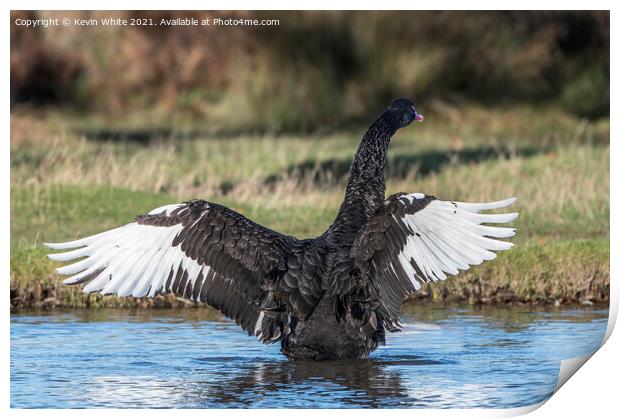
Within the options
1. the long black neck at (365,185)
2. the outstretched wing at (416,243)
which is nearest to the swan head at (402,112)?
the long black neck at (365,185)

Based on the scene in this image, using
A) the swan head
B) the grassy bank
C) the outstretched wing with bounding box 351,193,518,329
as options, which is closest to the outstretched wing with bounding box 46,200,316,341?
the outstretched wing with bounding box 351,193,518,329

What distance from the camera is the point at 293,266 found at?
7.50m

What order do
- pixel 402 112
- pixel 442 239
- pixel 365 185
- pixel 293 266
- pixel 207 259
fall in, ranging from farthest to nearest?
pixel 402 112, pixel 365 185, pixel 207 259, pixel 293 266, pixel 442 239

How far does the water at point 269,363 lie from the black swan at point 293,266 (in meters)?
0.29

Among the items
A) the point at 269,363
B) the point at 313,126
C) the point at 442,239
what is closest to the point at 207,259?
the point at 269,363

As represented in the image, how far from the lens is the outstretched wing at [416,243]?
709 cm

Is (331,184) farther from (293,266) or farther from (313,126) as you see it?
(293,266)

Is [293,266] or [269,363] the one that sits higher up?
[293,266]

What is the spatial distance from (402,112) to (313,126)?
10.9m

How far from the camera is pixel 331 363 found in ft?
24.4

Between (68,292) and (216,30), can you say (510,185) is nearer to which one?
(68,292)
